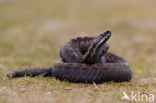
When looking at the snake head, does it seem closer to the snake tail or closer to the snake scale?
the snake scale

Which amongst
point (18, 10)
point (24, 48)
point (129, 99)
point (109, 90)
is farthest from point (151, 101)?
point (18, 10)

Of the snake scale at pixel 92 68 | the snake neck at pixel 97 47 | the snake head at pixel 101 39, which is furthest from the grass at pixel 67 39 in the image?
the snake head at pixel 101 39

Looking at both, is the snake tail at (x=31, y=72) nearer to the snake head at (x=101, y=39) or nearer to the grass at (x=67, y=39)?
the grass at (x=67, y=39)

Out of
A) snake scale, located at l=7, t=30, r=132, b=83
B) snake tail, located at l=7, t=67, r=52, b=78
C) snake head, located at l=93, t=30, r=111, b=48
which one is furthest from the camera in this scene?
snake tail, located at l=7, t=67, r=52, b=78

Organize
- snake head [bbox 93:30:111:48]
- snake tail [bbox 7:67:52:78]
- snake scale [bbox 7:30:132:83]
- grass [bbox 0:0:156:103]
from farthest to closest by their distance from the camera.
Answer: snake tail [bbox 7:67:52:78]
snake scale [bbox 7:30:132:83]
snake head [bbox 93:30:111:48]
grass [bbox 0:0:156:103]

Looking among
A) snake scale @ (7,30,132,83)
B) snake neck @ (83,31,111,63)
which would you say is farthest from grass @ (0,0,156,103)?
snake neck @ (83,31,111,63)

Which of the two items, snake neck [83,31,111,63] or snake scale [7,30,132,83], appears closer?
snake neck [83,31,111,63]

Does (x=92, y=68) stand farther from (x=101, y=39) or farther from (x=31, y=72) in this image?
(x=31, y=72)

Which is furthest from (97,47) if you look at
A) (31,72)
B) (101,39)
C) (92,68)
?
(31,72)

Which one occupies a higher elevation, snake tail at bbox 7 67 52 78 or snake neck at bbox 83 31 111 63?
snake neck at bbox 83 31 111 63
